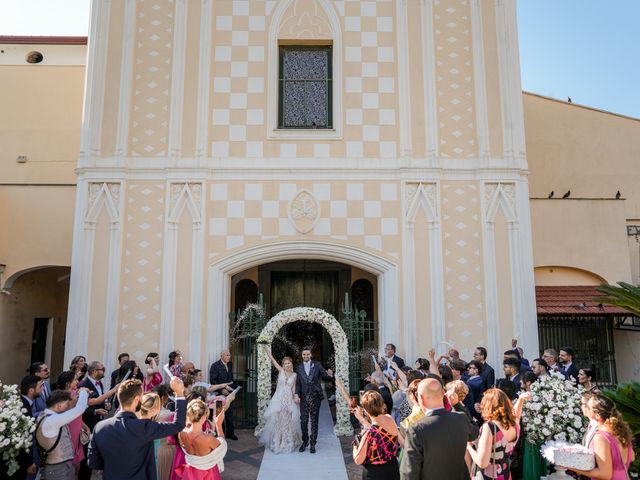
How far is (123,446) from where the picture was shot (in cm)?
421

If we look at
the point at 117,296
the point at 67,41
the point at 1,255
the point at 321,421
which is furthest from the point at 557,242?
the point at 67,41

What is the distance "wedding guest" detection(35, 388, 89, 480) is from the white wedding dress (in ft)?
12.8

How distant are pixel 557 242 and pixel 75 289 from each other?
39.1ft

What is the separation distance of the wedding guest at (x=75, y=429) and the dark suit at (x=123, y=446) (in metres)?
1.23

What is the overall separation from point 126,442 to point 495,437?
3.24 m

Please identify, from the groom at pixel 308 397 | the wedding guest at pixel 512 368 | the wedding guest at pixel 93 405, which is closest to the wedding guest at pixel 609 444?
the wedding guest at pixel 512 368

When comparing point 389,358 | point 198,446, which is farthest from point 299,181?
point 198,446

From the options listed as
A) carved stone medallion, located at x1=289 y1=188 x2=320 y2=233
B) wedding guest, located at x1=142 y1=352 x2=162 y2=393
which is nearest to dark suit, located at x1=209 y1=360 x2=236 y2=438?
wedding guest, located at x1=142 y1=352 x2=162 y2=393

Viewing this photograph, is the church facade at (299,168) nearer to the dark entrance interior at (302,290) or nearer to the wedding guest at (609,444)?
the dark entrance interior at (302,290)

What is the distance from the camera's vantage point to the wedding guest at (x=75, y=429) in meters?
5.53

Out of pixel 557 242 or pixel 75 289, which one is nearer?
pixel 75 289

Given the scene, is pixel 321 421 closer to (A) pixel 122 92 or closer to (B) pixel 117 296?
(B) pixel 117 296

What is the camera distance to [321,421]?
35.5 ft

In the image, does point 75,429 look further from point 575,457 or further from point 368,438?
point 575,457
